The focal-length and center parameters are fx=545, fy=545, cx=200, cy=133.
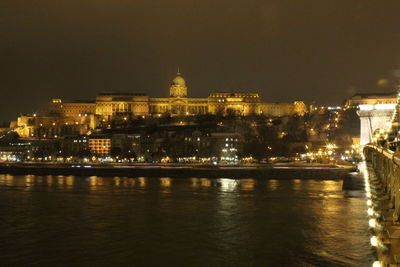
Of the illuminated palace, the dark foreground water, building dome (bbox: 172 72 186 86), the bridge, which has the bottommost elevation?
the dark foreground water

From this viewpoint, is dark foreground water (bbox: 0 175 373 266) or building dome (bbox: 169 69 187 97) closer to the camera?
dark foreground water (bbox: 0 175 373 266)

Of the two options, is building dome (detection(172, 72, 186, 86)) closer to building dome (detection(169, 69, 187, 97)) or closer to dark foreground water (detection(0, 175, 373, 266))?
building dome (detection(169, 69, 187, 97))

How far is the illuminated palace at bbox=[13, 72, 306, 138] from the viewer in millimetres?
68812

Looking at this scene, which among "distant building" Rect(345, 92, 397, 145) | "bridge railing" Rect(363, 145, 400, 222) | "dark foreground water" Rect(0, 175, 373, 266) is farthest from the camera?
"distant building" Rect(345, 92, 397, 145)

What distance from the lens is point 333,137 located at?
5103 centimetres

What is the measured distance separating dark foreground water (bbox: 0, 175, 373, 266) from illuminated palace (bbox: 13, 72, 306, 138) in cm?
4971

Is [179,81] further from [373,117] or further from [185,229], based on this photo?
[185,229]

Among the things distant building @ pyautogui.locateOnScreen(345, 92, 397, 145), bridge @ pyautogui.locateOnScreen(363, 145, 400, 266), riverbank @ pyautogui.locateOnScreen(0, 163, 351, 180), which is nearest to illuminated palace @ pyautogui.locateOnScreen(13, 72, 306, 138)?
riverbank @ pyautogui.locateOnScreen(0, 163, 351, 180)

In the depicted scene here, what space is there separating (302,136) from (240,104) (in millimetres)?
19789

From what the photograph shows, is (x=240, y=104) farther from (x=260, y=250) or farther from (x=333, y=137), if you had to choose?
(x=260, y=250)

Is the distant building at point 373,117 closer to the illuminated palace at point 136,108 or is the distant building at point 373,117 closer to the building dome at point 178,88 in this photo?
the illuminated palace at point 136,108

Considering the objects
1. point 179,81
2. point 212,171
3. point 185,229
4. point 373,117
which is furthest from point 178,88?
point 185,229

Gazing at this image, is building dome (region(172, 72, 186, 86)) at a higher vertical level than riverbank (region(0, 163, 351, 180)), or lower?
higher

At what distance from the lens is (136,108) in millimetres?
70375
